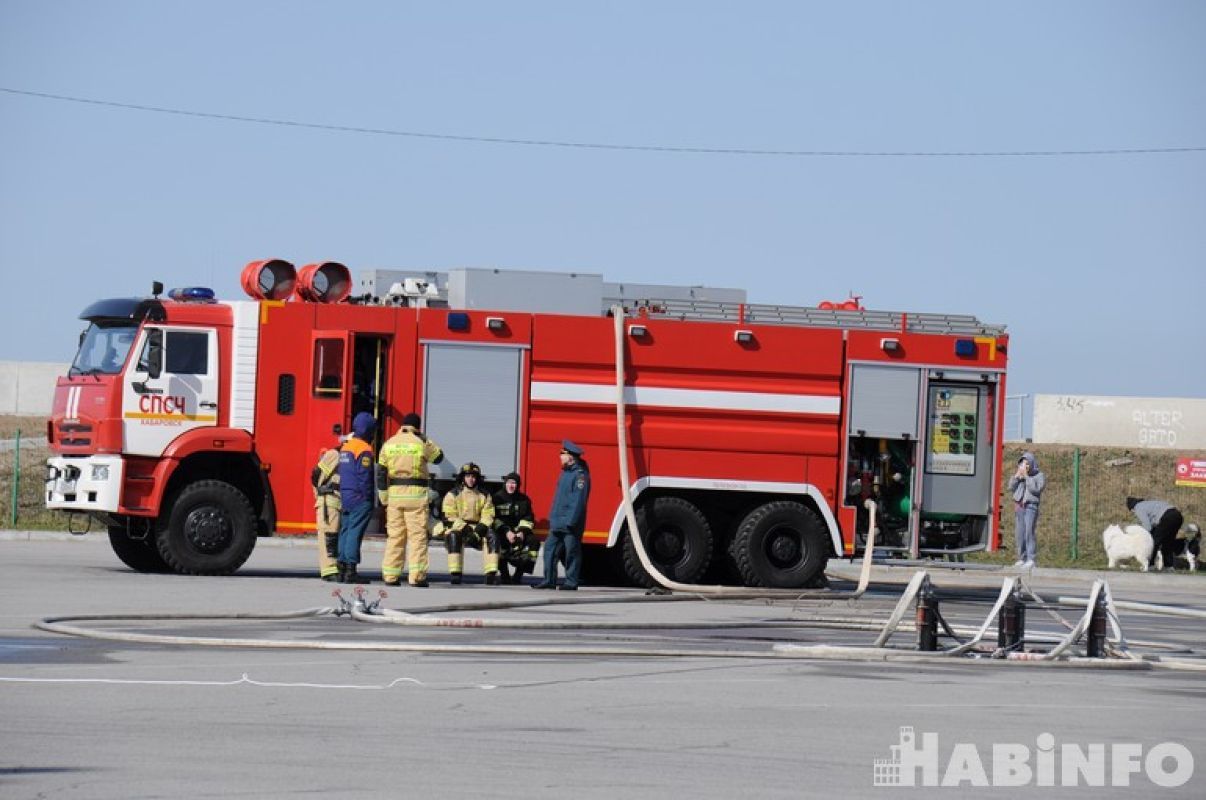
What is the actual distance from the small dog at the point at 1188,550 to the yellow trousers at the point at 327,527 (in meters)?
14.4

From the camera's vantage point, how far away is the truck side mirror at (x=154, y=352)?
63.1 feet

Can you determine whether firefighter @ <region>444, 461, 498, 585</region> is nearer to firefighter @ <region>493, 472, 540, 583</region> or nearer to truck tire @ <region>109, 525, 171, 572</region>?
firefighter @ <region>493, 472, 540, 583</region>

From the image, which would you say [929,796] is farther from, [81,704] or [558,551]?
[558,551]

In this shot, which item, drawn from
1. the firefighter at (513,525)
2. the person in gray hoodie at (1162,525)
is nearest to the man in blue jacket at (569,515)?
the firefighter at (513,525)

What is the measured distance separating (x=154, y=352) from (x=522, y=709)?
10.6 metres

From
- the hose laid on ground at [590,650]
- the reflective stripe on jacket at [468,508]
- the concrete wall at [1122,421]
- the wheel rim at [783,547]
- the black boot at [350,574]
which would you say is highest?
the concrete wall at [1122,421]

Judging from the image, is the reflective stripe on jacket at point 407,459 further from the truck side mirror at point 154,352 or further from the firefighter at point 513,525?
the truck side mirror at point 154,352

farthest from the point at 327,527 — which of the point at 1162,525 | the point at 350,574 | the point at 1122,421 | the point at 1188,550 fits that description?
the point at 1122,421

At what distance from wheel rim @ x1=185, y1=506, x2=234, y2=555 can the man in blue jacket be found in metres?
3.34

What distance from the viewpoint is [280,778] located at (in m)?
7.67

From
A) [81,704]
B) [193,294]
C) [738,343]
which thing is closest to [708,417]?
[738,343]

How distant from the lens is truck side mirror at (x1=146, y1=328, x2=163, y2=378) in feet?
63.1

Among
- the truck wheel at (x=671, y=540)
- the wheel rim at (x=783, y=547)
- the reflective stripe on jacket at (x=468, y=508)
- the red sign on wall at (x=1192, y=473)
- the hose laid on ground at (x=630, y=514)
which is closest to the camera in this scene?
the hose laid on ground at (x=630, y=514)

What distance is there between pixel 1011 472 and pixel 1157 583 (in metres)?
13.7
